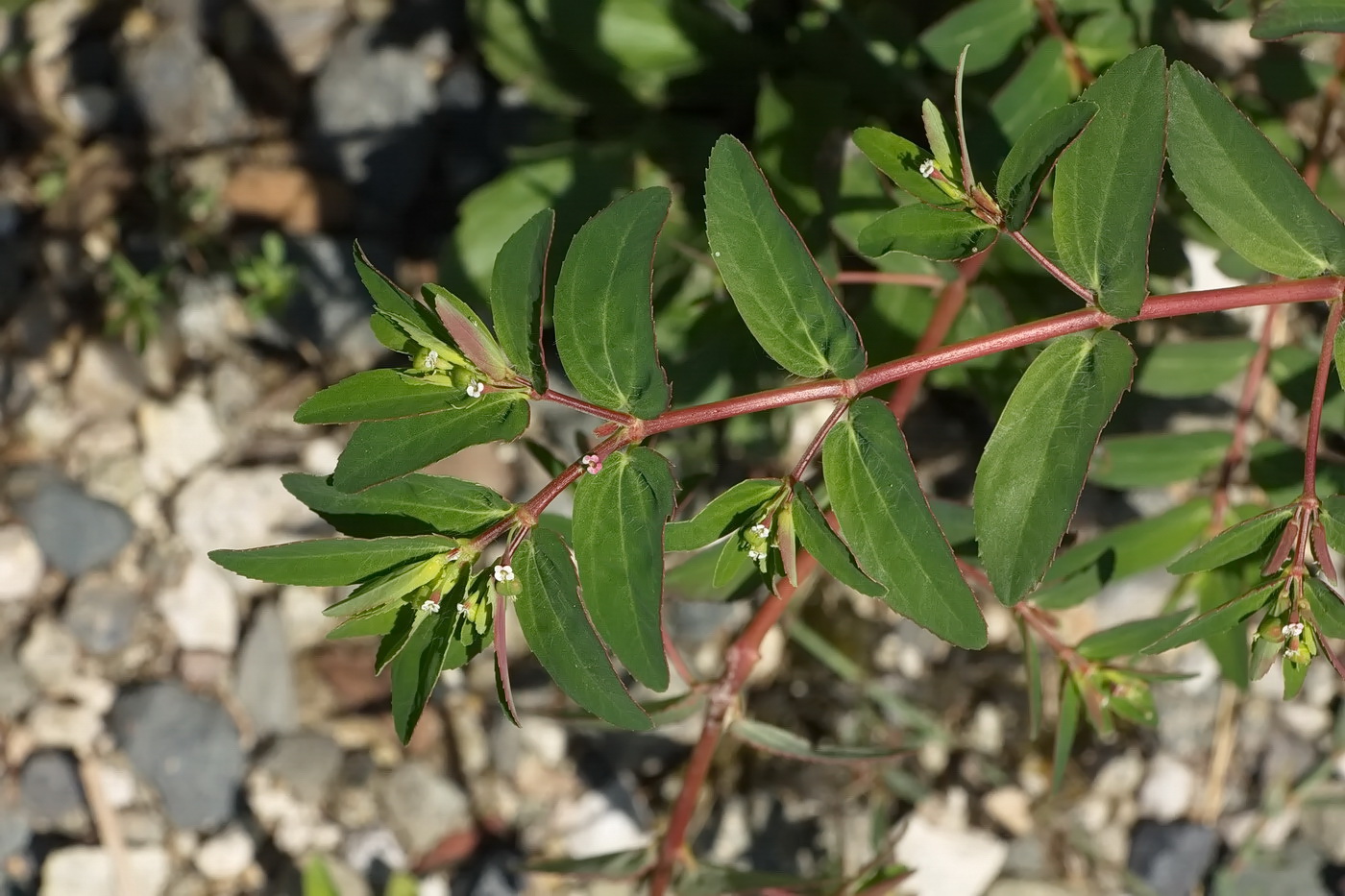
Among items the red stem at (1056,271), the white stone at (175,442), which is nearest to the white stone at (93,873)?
the white stone at (175,442)

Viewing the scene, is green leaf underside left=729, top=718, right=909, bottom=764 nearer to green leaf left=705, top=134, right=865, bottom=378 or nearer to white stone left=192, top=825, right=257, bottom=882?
green leaf left=705, top=134, right=865, bottom=378

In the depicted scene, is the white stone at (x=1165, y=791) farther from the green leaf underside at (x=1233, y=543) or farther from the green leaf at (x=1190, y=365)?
the green leaf underside at (x=1233, y=543)

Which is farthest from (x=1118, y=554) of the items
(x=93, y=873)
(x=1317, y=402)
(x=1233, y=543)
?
(x=93, y=873)

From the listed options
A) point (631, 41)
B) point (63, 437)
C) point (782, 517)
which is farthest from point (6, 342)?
point (782, 517)

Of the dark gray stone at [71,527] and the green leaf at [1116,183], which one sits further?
the dark gray stone at [71,527]

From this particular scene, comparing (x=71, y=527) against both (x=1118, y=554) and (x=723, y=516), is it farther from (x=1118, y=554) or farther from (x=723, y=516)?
(x=1118, y=554)

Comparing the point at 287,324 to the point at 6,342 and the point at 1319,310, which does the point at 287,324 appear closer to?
the point at 6,342
